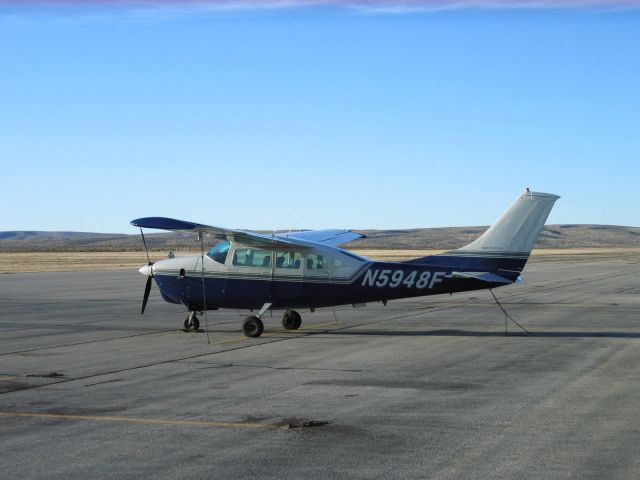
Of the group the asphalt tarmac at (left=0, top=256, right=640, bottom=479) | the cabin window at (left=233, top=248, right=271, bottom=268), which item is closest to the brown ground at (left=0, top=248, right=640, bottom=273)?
the cabin window at (left=233, top=248, right=271, bottom=268)

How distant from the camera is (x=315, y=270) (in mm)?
20531

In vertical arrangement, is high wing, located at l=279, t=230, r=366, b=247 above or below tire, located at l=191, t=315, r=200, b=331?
above

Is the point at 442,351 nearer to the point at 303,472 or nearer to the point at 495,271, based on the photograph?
the point at 495,271

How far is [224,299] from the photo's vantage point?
21.1 metres

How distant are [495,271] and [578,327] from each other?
3.86 m

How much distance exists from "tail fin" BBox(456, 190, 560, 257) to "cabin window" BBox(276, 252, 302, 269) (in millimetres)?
4245

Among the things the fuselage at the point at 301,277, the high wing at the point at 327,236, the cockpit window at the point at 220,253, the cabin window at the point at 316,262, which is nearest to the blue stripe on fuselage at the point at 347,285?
the fuselage at the point at 301,277

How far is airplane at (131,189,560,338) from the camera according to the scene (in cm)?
1950

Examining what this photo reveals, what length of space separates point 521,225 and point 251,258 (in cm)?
630

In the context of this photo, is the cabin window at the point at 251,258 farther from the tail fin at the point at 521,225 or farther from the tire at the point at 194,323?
the tail fin at the point at 521,225

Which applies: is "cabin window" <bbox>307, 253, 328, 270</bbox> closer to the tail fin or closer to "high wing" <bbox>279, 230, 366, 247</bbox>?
"high wing" <bbox>279, 230, 366, 247</bbox>

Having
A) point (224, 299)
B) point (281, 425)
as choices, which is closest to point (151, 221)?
point (224, 299)

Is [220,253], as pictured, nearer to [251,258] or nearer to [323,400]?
[251,258]

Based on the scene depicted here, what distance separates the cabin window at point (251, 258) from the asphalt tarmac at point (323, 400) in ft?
5.61
